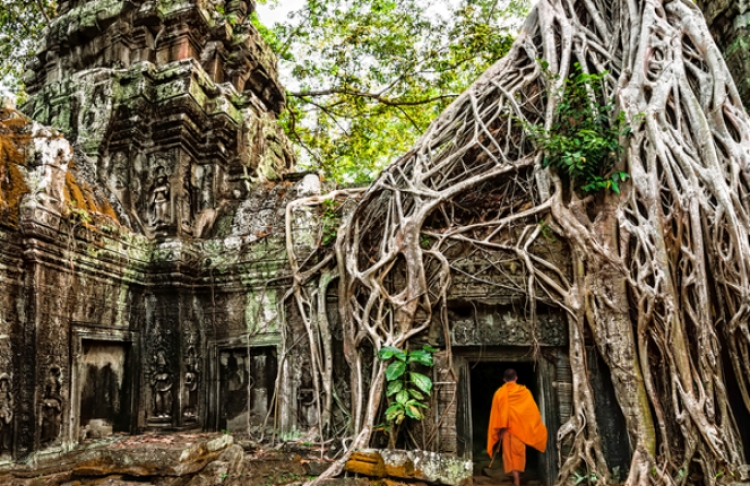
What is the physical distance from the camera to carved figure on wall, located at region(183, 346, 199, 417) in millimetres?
5746

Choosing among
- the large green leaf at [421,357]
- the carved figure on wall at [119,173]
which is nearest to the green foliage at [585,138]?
the large green leaf at [421,357]

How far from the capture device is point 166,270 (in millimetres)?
5867

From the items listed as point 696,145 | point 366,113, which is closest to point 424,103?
point 366,113

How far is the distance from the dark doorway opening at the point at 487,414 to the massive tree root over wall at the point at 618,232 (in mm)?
966

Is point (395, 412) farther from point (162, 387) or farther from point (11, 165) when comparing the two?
point (11, 165)

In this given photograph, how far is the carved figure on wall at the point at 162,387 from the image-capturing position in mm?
5660

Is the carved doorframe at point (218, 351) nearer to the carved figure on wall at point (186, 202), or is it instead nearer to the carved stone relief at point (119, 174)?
the carved figure on wall at point (186, 202)

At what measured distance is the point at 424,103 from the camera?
1200cm

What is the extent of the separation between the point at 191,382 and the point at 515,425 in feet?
10.7

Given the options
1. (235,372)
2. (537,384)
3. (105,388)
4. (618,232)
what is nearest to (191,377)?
(235,372)

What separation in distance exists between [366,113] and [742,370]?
9707 millimetres

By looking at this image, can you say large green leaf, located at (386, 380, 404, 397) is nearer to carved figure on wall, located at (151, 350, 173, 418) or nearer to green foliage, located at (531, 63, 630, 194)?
green foliage, located at (531, 63, 630, 194)

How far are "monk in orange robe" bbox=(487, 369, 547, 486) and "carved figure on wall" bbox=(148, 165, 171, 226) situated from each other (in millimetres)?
4035

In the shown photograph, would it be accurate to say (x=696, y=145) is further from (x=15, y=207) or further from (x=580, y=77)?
(x=15, y=207)
